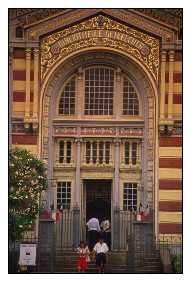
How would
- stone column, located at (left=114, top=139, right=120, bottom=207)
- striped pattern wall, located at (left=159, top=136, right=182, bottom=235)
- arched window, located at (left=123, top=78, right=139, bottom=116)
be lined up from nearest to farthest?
1. striped pattern wall, located at (left=159, top=136, right=182, bottom=235)
2. stone column, located at (left=114, top=139, right=120, bottom=207)
3. arched window, located at (left=123, top=78, right=139, bottom=116)

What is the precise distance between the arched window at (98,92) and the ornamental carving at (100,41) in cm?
134

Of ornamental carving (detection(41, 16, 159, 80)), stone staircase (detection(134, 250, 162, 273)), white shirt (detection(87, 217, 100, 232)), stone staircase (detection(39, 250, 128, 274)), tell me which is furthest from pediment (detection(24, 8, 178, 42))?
stone staircase (detection(39, 250, 128, 274))

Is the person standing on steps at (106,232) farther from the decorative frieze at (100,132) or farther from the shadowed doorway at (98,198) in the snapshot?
the decorative frieze at (100,132)

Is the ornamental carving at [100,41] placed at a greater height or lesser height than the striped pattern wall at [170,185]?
greater

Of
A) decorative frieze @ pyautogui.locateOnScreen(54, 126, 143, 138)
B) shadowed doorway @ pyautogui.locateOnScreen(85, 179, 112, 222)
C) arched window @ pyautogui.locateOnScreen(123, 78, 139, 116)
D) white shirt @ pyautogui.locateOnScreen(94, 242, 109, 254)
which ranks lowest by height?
white shirt @ pyautogui.locateOnScreen(94, 242, 109, 254)

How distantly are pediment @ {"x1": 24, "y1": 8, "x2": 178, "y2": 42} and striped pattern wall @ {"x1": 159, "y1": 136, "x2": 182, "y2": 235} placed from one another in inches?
174

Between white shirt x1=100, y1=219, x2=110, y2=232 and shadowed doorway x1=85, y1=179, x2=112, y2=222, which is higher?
shadowed doorway x1=85, y1=179, x2=112, y2=222

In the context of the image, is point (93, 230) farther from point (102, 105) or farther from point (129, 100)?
point (129, 100)

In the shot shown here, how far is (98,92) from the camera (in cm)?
3469

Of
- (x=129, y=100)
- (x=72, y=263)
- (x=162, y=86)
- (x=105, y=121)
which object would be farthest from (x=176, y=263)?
(x=129, y=100)

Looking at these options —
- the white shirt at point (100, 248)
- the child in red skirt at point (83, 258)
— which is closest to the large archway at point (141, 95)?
the child in red skirt at point (83, 258)

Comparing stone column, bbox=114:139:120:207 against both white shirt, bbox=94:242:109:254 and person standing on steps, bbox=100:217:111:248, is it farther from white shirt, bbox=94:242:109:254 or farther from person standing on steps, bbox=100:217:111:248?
white shirt, bbox=94:242:109:254

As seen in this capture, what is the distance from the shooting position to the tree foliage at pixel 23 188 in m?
29.4

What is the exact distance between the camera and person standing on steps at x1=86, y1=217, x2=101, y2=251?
33812 mm
